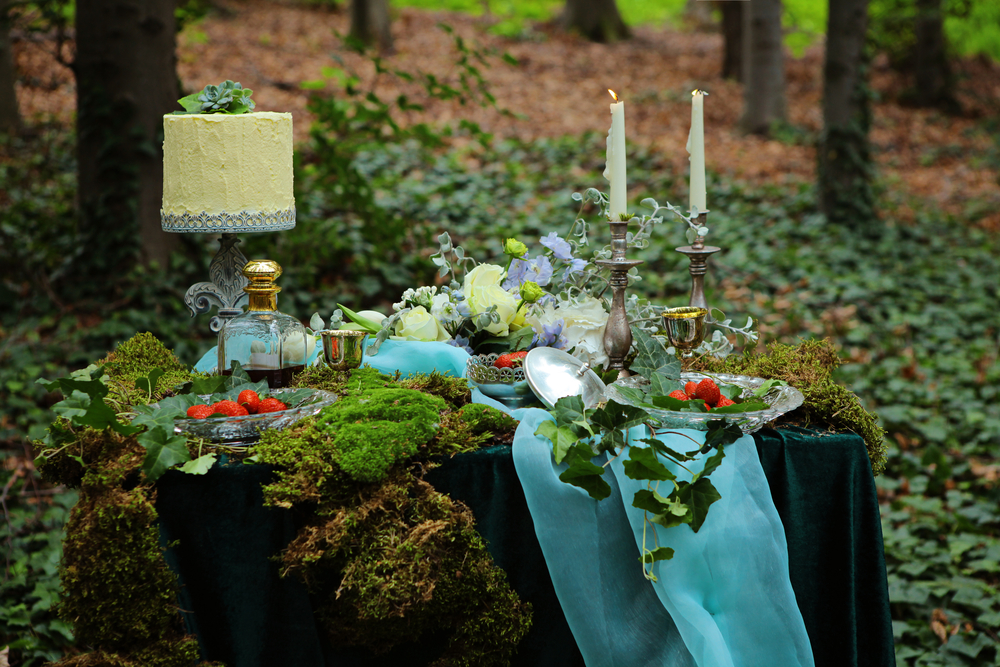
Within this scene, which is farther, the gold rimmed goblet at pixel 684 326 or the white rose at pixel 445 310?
the white rose at pixel 445 310

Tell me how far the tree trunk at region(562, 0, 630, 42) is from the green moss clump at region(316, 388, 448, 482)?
13997 mm

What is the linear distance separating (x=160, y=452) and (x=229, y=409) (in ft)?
0.58

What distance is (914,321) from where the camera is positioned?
562 centimetres

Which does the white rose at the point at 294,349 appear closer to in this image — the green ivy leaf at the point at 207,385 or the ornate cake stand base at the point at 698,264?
the green ivy leaf at the point at 207,385

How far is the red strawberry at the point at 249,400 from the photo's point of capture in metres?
1.73

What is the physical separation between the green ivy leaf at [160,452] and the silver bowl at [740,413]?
89cm

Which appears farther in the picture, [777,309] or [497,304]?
[777,309]

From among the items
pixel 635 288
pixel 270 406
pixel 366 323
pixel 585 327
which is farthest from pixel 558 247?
pixel 635 288

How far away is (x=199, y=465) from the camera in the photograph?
5.20 ft

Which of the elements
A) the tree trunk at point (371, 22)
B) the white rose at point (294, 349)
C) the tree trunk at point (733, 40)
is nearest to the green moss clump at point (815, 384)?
the white rose at point (294, 349)

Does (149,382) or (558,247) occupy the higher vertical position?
(558,247)

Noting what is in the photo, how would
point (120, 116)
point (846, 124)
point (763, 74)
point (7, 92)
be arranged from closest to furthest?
point (120, 116)
point (846, 124)
point (7, 92)
point (763, 74)

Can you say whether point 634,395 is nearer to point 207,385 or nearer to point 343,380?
point 343,380

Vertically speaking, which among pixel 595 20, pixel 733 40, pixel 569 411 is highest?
pixel 595 20
